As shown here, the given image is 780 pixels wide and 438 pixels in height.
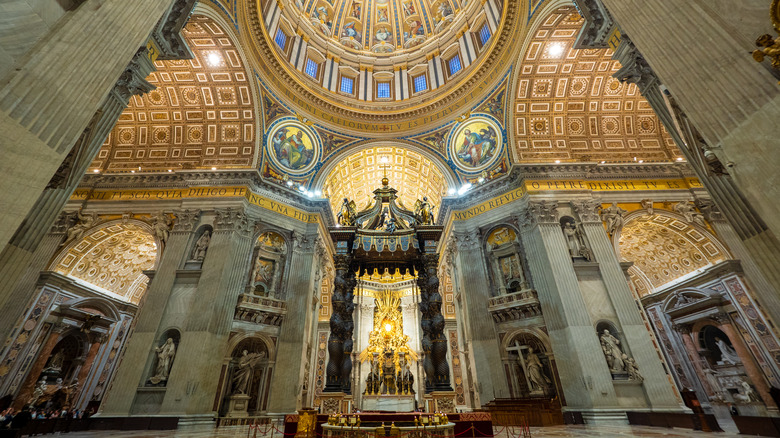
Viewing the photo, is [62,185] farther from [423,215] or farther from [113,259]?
[113,259]

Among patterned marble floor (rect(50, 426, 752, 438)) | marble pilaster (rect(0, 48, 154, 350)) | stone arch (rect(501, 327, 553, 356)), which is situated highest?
marble pilaster (rect(0, 48, 154, 350))

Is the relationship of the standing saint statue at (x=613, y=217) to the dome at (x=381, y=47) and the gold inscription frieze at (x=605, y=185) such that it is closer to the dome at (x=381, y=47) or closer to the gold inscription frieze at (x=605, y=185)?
the gold inscription frieze at (x=605, y=185)

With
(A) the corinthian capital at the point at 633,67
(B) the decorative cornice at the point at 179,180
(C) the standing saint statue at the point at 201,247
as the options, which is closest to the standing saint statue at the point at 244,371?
(C) the standing saint statue at the point at 201,247

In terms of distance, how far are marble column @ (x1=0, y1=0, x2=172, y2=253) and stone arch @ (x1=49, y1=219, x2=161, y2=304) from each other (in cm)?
986

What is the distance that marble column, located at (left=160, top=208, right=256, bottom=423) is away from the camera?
32.1 ft

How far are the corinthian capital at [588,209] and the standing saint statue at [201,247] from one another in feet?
50.0

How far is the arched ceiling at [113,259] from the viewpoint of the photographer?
42.7 ft

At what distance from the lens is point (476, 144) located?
16.2 meters

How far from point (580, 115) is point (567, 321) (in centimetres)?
994

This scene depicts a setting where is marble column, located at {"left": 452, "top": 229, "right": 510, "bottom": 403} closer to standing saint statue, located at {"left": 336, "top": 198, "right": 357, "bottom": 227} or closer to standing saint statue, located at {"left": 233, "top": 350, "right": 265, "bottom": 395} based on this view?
standing saint statue, located at {"left": 336, "top": 198, "right": 357, "bottom": 227}

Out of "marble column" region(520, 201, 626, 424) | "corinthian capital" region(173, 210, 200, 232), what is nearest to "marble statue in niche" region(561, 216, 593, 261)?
"marble column" region(520, 201, 626, 424)

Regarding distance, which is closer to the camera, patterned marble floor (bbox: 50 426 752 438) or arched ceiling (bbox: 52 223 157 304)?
patterned marble floor (bbox: 50 426 752 438)

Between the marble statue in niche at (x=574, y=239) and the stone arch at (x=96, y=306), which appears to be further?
the stone arch at (x=96, y=306)

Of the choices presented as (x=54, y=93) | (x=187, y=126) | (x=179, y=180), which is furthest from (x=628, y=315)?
(x=187, y=126)
